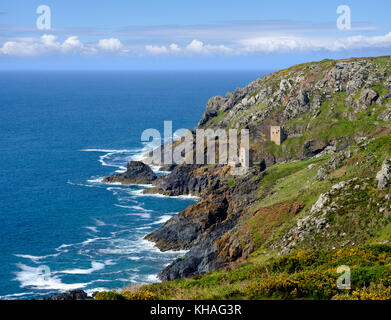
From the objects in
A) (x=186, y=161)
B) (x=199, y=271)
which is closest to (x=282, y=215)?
(x=199, y=271)

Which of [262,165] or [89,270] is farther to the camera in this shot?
[262,165]

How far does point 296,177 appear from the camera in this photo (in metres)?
87.4

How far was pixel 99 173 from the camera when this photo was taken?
128 metres

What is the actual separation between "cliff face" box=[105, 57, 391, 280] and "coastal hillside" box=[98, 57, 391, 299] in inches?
9.3

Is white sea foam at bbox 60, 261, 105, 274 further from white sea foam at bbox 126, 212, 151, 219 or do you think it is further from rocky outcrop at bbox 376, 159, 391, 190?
rocky outcrop at bbox 376, 159, 391, 190

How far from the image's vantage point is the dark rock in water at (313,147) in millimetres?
112812

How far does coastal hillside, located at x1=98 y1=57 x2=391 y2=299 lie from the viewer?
3769cm

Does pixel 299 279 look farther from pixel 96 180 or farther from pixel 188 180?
pixel 96 180

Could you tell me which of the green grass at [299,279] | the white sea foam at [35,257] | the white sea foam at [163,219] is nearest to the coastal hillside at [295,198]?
the green grass at [299,279]

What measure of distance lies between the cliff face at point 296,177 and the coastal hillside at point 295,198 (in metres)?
0.24

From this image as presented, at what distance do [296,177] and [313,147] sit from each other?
28.9 m

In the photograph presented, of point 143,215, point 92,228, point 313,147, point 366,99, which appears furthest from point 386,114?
point 92,228
